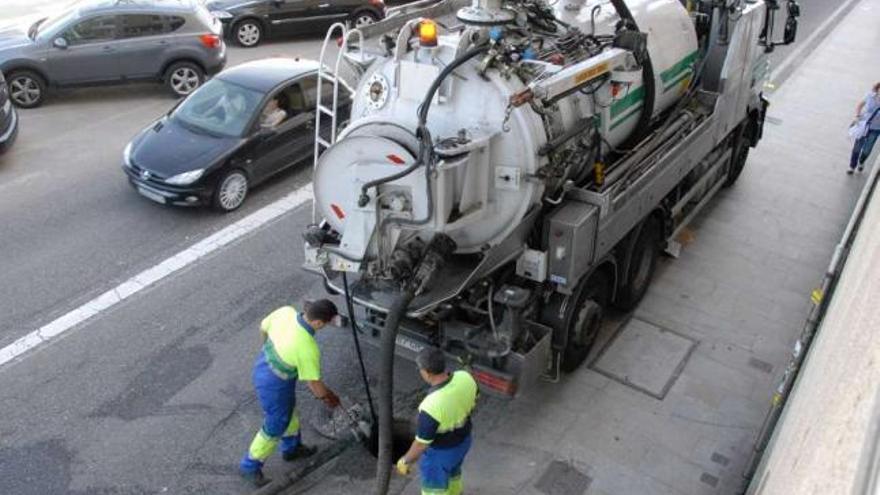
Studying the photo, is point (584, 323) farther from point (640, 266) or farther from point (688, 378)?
point (640, 266)

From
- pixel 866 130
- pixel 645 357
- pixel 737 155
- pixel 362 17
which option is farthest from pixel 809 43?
pixel 645 357

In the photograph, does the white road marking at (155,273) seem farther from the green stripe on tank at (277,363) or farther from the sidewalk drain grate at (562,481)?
the sidewalk drain grate at (562,481)

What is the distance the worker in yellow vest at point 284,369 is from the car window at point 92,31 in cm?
880

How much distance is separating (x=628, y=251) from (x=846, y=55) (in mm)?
12078

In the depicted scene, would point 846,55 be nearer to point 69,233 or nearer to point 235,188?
point 235,188

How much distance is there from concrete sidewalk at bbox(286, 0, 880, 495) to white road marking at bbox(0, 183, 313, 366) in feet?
10.4

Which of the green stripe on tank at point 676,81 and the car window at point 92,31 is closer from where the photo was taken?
the green stripe on tank at point 676,81

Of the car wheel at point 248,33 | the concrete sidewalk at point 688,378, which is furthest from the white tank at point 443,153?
the car wheel at point 248,33

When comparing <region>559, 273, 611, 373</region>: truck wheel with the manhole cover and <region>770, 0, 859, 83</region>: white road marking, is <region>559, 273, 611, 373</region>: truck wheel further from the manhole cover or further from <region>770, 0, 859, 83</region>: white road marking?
<region>770, 0, 859, 83</region>: white road marking

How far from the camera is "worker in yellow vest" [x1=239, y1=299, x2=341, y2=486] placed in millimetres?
5199

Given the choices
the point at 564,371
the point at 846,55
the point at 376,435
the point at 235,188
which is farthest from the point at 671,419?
the point at 846,55

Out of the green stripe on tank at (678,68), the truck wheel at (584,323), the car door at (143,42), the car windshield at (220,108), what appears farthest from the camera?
the car door at (143,42)

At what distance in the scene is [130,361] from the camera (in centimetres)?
686

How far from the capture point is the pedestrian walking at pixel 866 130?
1036cm
